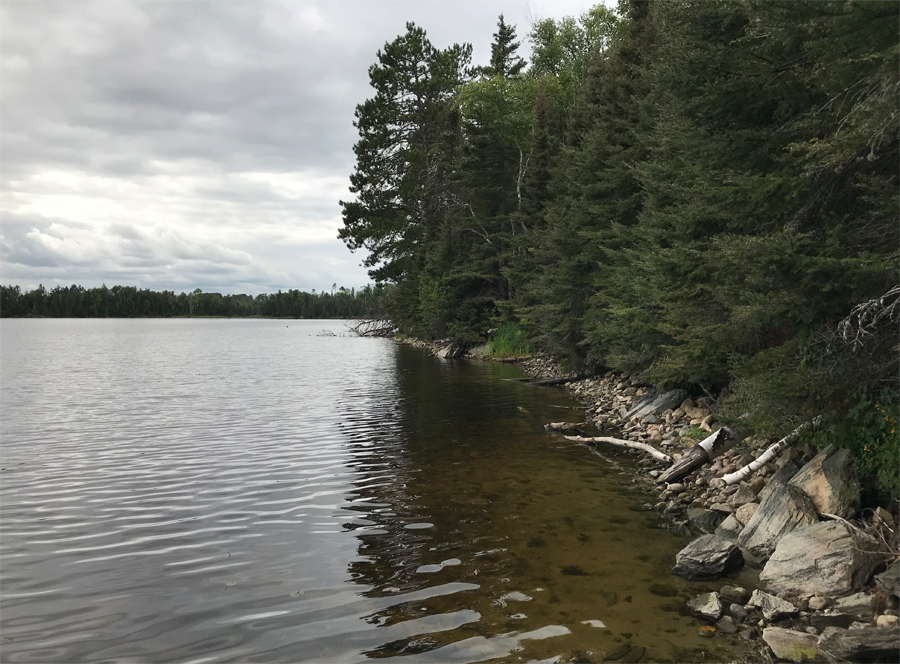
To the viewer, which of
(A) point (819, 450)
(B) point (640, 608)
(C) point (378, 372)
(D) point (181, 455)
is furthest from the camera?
(C) point (378, 372)

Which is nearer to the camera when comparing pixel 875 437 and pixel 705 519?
pixel 875 437

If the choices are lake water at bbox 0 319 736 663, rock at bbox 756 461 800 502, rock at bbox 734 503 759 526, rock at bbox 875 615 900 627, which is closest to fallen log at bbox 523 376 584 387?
lake water at bbox 0 319 736 663

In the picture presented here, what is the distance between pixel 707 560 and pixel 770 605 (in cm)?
103

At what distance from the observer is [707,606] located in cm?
586

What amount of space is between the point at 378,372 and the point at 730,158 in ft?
78.8

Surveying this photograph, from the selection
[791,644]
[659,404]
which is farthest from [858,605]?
[659,404]

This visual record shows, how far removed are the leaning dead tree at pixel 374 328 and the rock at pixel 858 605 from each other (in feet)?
199

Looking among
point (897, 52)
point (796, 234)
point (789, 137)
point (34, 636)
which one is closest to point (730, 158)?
point (789, 137)

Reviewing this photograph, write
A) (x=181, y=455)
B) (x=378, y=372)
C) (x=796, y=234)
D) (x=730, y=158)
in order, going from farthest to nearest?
(x=378, y=372), (x=181, y=455), (x=730, y=158), (x=796, y=234)

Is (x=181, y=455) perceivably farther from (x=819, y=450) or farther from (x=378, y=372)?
(x=378, y=372)

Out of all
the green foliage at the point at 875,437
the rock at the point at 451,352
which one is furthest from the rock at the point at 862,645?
the rock at the point at 451,352

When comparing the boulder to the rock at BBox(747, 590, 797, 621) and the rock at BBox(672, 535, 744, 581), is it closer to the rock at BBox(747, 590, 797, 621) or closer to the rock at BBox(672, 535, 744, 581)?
the rock at BBox(672, 535, 744, 581)

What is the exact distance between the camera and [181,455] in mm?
13125

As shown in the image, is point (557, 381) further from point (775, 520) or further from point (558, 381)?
point (775, 520)
